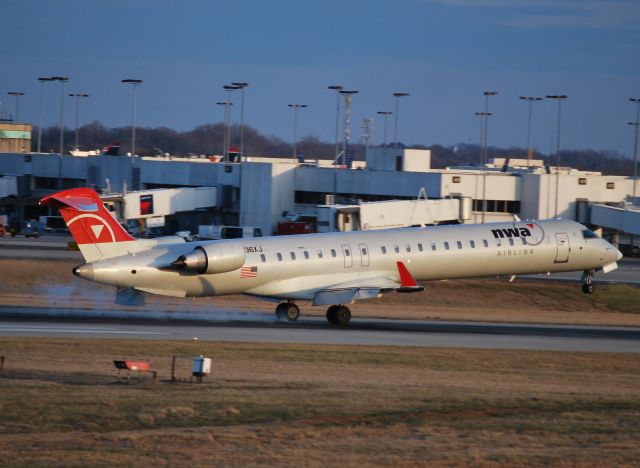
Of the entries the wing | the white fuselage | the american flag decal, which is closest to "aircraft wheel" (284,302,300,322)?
the white fuselage

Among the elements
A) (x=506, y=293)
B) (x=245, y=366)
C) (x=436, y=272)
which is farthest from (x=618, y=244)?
(x=245, y=366)

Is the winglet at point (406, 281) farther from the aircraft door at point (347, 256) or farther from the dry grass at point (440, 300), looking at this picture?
the dry grass at point (440, 300)

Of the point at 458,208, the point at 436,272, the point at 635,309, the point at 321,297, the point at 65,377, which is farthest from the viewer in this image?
the point at 458,208

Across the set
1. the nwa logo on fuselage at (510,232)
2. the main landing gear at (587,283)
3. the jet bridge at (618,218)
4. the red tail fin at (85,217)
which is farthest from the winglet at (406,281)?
the jet bridge at (618,218)

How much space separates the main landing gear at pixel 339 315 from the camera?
39438 millimetres

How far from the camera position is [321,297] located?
38.9 m

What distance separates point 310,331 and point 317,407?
1408cm

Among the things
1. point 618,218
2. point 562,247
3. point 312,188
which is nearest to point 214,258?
point 562,247

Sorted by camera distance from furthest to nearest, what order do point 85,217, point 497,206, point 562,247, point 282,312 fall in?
1. point 497,206
2. point 562,247
3. point 282,312
4. point 85,217

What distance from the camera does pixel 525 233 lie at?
43344 mm

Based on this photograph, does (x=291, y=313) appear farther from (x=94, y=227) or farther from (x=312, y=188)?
(x=312, y=188)

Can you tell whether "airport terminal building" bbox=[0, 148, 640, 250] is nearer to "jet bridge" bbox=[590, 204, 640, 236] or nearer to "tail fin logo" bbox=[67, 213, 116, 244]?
"jet bridge" bbox=[590, 204, 640, 236]

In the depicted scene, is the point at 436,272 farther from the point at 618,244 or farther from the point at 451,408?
the point at 618,244

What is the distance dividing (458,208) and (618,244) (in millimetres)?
13447
